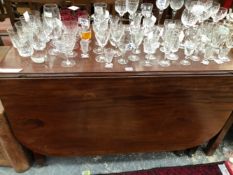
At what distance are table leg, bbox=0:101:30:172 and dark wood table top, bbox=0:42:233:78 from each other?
0.27 m

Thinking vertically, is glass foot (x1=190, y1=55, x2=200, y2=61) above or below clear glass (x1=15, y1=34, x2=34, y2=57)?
below

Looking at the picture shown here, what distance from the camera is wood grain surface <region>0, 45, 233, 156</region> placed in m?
0.98

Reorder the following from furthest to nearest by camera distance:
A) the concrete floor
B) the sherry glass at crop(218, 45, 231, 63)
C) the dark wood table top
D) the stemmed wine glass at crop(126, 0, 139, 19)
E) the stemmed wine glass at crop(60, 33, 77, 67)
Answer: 1. the concrete floor
2. the stemmed wine glass at crop(126, 0, 139, 19)
3. the sherry glass at crop(218, 45, 231, 63)
4. the stemmed wine glass at crop(60, 33, 77, 67)
5. the dark wood table top

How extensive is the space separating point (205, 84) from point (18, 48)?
961 millimetres

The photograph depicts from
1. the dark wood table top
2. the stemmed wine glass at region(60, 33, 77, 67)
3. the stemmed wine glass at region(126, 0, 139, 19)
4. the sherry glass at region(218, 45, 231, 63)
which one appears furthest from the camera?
the stemmed wine glass at region(126, 0, 139, 19)

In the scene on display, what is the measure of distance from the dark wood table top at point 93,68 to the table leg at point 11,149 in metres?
0.27

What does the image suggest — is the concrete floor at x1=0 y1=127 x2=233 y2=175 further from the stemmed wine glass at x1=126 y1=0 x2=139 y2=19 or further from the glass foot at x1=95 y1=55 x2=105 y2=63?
the stemmed wine glass at x1=126 y1=0 x2=139 y2=19

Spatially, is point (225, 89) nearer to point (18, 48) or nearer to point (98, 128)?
point (98, 128)

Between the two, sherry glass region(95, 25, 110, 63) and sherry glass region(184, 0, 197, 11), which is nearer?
sherry glass region(95, 25, 110, 63)

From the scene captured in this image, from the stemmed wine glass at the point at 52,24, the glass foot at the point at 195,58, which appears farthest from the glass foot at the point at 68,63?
the glass foot at the point at 195,58

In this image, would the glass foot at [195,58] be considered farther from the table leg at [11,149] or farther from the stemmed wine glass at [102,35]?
the table leg at [11,149]

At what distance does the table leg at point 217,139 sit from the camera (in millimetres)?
1319

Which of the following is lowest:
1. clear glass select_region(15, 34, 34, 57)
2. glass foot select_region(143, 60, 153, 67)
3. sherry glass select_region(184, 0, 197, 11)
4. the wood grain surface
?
the wood grain surface

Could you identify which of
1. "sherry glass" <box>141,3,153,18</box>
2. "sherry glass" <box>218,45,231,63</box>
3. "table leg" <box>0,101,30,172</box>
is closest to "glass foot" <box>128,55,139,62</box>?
"sherry glass" <box>141,3,153,18</box>
